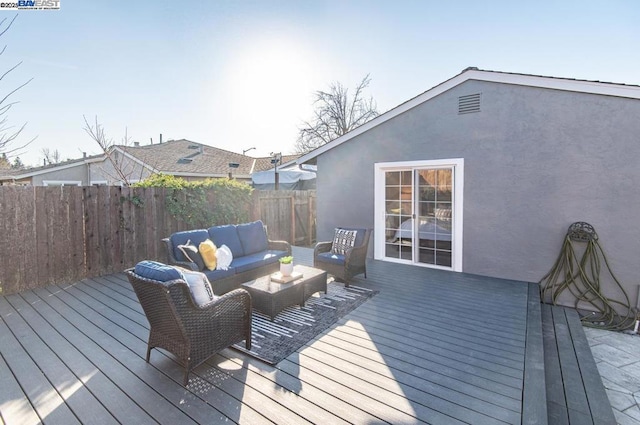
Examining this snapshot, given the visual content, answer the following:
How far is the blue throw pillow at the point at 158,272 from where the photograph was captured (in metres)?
2.71

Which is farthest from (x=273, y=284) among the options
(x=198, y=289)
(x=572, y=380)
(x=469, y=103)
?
(x=469, y=103)

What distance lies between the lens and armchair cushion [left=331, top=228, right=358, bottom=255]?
6.06 meters

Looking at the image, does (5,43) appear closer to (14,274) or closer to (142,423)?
(14,274)

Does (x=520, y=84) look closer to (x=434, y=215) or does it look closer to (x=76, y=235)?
(x=434, y=215)

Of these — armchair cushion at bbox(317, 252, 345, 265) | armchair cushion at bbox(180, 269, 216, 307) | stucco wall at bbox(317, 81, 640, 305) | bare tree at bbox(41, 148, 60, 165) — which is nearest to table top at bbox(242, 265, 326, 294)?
armchair cushion at bbox(317, 252, 345, 265)

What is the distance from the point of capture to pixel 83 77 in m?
9.40

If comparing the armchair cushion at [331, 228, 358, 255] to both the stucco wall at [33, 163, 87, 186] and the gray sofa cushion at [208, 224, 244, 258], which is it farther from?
the stucco wall at [33, 163, 87, 186]

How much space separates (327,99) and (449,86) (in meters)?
16.1

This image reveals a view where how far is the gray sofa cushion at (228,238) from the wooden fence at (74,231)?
7.46 feet

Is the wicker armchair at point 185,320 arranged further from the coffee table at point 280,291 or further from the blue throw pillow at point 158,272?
the coffee table at point 280,291

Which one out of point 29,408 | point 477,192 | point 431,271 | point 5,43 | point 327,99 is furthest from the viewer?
point 327,99

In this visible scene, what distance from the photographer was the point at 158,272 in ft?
9.01

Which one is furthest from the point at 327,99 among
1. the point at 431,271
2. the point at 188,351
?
the point at 188,351

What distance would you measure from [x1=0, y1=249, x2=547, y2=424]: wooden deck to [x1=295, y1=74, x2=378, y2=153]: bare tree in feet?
61.1
